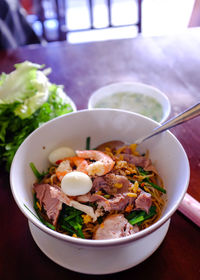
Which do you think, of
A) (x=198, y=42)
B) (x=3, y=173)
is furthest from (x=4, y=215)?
(x=198, y=42)

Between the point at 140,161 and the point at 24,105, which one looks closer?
the point at 140,161

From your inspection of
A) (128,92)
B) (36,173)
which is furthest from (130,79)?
(36,173)

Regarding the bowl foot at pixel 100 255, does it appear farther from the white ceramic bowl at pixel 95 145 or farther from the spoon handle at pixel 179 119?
the spoon handle at pixel 179 119

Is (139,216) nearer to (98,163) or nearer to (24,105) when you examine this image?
(98,163)

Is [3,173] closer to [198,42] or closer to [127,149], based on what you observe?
[127,149]

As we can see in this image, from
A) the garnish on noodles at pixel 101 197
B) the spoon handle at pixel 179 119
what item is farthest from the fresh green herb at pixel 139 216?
the spoon handle at pixel 179 119

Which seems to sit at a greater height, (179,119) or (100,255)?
(179,119)
